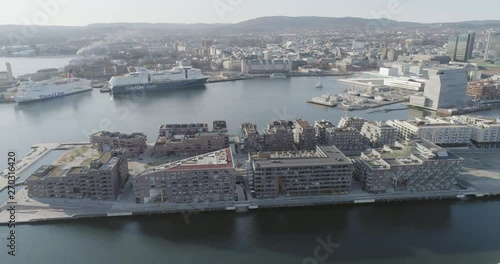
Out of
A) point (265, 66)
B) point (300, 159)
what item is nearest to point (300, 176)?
point (300, 159)

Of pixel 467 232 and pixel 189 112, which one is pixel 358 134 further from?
pixel 189 112

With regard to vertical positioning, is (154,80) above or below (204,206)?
above

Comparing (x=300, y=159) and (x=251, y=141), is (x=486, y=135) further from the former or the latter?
(x=251, y=141)

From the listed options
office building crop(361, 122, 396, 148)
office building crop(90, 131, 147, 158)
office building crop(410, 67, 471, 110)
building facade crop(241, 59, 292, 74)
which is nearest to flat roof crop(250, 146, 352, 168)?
office building crop(361, 122, 396, 148)

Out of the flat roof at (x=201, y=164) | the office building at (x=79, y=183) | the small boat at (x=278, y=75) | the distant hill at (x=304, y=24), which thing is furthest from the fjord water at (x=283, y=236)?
the distant hill at (x=304, y=24)

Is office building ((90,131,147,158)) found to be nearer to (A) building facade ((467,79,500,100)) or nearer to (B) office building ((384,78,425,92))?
(B) office building ((384,78,425,92))

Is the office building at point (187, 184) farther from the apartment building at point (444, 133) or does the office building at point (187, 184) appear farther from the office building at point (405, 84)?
→ the office building at point (405, 84)

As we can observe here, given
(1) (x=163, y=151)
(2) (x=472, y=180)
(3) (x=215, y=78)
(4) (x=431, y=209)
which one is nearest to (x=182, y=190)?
(1) (x=163, y=151)
